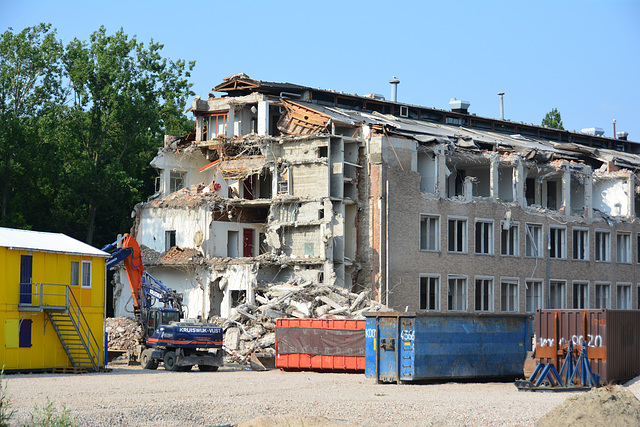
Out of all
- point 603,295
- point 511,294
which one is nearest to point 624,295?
point 603,295

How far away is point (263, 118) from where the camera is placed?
5134cm

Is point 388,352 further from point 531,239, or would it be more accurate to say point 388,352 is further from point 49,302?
point 531,239

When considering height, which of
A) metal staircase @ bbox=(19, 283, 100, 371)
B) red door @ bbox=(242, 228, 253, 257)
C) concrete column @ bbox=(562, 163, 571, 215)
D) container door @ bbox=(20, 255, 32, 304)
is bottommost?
metal staircase @ bbox=(19, 283, 100, 371)

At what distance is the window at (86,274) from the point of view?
35031mm

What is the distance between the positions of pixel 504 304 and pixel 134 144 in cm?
2871

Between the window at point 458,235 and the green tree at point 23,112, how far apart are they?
2641cm

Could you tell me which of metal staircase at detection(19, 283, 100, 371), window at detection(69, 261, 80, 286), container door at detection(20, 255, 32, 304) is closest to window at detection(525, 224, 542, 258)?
metal staircase at detection(19, 283, 100, 371)

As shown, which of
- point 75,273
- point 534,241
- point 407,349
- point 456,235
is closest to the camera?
point 407,349

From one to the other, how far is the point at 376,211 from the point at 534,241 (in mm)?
12633

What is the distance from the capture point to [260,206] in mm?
52219

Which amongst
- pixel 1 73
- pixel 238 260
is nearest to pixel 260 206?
pixel 238 260

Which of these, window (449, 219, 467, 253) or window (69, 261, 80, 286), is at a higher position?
window (449, 219, 467, 253)

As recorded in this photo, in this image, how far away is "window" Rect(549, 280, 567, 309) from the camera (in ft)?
185

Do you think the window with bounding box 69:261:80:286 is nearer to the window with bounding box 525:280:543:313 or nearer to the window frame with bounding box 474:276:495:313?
the window frame with bounding box 474:276:495:313
